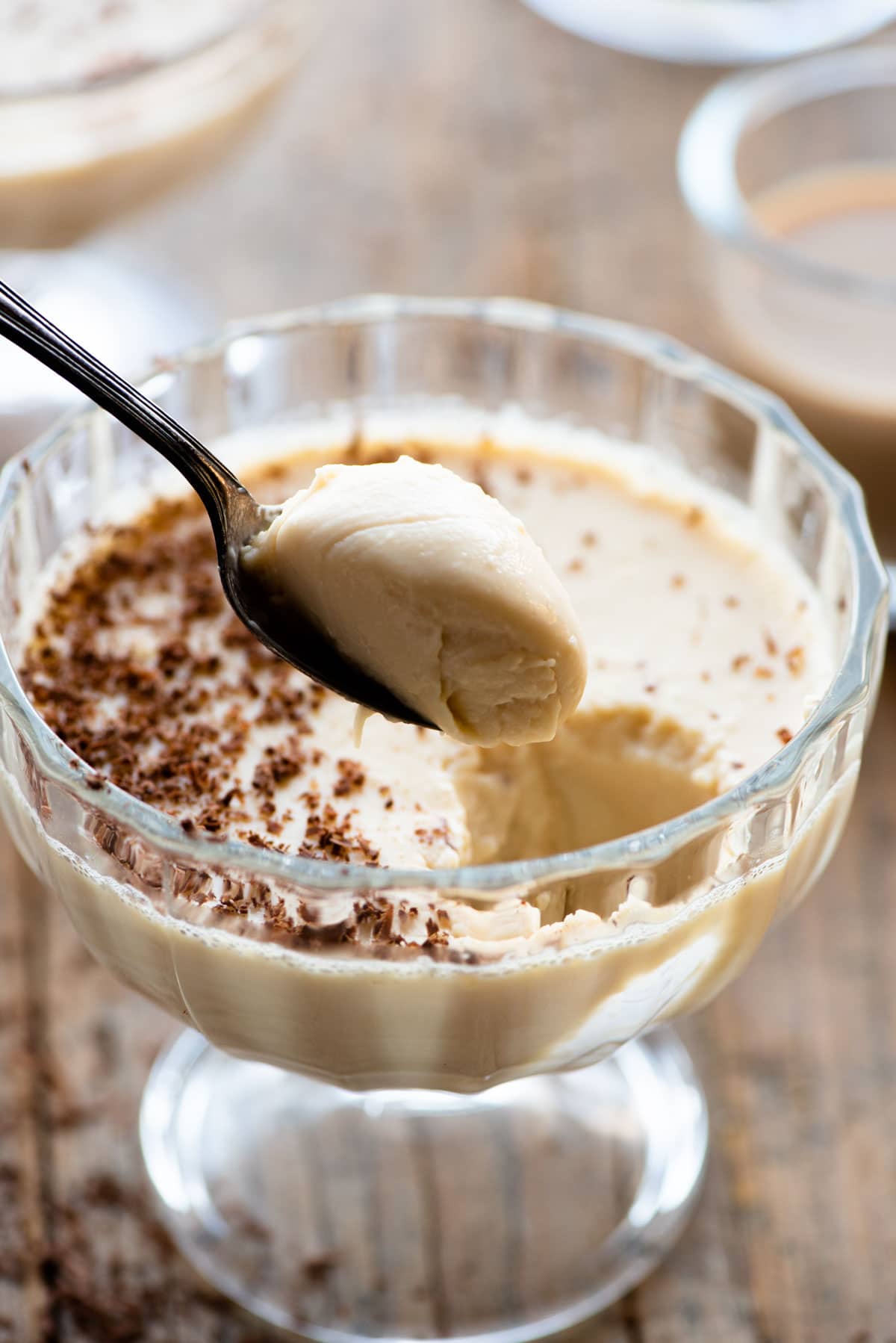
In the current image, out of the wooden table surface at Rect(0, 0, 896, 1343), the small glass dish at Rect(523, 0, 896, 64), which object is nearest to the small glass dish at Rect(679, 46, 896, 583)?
the wooden table surface at Rect(0, 0, 896, 1343)

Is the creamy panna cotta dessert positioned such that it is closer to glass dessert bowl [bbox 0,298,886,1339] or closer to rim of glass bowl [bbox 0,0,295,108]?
glass dessert bowl [bbox 0,298,886,1339]

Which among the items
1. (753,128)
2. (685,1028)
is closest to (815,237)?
(753,128)

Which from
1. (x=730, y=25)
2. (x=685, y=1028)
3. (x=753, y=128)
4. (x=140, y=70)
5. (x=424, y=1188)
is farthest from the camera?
(x=730, y=25)

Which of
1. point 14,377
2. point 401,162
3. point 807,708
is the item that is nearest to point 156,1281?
point 807,708

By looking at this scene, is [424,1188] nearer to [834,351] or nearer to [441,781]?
[441,781]

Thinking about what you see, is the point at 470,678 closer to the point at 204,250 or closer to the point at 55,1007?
the point at 55,1007

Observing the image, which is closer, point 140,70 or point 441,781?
point 441,781

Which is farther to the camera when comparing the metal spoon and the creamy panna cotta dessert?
A: the metal spoon
